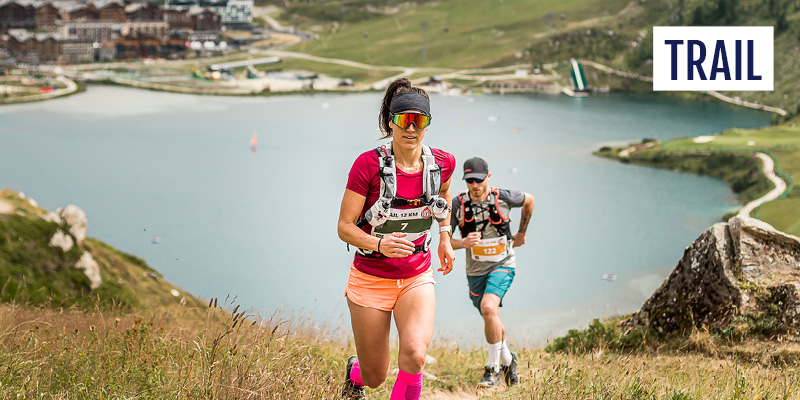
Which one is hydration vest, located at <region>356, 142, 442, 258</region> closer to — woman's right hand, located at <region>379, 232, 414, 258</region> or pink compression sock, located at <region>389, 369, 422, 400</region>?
woman's right hand, located at <region>379, 232, 414, 258</region>

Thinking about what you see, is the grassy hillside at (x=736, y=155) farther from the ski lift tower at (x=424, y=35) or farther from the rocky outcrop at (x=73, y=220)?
the rocky outcrop at (x=73, y=220)

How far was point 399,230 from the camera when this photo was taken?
5223 millimetres

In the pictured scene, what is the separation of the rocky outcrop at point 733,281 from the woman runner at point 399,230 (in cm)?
416

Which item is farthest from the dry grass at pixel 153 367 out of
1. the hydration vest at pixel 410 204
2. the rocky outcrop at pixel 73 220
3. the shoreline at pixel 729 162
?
the shoreline at pixel 729 162

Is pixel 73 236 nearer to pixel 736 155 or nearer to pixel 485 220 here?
pixel 485 220

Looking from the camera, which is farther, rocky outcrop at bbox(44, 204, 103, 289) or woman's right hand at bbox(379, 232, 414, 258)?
rocky outcrop at bbox(44, 204, 103, 289)

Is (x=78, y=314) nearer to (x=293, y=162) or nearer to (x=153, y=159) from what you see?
(x=293, y=162)

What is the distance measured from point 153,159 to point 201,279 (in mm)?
40445

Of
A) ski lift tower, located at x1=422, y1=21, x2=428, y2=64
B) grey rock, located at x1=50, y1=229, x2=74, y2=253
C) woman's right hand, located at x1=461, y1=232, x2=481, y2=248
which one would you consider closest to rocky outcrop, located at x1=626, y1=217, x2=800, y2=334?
woman's right hand, located at x1=461, y1=232, x2=481, y2=248

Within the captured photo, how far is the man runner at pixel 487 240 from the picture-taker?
7.67m

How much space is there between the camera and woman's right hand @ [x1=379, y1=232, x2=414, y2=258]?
4.99m

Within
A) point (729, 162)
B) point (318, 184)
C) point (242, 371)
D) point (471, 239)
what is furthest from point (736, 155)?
point (242, 371)

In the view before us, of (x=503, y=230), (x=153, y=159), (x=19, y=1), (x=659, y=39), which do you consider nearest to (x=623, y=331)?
(x=503, y=230)

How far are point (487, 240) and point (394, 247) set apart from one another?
3.10 m
